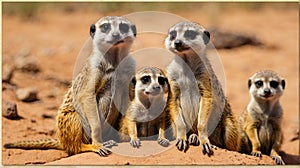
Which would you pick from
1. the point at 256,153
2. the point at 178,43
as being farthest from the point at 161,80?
the point at 256,153

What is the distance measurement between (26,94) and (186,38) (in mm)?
2718

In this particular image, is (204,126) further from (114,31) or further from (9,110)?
(9,110)

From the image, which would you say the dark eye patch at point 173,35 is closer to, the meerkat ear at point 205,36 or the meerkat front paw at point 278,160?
the meerkat ear at point 205,36

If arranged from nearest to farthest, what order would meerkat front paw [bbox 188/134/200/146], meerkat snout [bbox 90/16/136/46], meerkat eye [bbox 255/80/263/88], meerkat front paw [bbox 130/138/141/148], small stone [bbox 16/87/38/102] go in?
meerkat front paw [bbox 130/138/141/148] < meerkat front paw [bbox 188/134/200/146] < meerkat snout [bbox 90/16/136/46] < meerkat eye [bbox 255/80/263/88] < small stone [bbox 16/87/38/102]

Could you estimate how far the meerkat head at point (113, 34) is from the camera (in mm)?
4703

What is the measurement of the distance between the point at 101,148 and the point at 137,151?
30 cm

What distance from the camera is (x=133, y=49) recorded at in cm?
588

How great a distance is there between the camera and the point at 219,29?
1171cm

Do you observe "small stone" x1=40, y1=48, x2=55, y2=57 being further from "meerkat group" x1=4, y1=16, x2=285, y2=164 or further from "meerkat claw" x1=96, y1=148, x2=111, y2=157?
"meerkat claw" x1=96, y1=148, x2=111, y2=157

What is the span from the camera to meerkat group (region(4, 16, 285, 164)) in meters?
4.61

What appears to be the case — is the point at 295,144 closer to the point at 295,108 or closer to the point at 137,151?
the point at 295,108

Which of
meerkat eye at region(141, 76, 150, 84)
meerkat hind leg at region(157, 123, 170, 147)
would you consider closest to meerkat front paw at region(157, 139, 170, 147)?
meerkat hind leg at region(157, 123, 170, 147)

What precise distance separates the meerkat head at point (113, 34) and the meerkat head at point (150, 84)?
0.30 m

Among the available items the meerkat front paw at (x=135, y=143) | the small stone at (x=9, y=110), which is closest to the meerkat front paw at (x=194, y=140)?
the meerkat front paw at (x=135, y=143)
